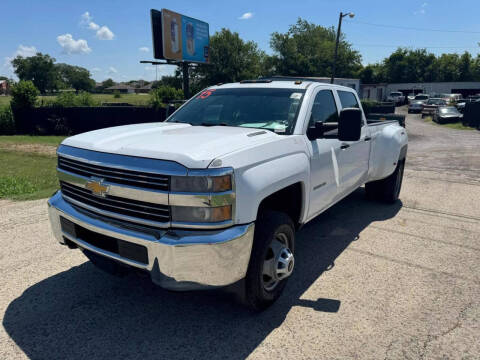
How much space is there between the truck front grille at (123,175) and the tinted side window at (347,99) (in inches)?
116

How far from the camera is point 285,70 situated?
235 feet

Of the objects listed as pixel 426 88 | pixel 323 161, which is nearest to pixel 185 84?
pixel 323 161

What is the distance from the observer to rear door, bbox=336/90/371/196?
14.0 feet

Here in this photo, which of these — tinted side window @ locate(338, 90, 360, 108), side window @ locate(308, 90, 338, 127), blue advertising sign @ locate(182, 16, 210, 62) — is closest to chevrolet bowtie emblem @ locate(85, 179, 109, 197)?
side window @ locate(308, 90, 338, 127)

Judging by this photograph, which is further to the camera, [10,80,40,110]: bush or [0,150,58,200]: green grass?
[10,80,40,110]: bush

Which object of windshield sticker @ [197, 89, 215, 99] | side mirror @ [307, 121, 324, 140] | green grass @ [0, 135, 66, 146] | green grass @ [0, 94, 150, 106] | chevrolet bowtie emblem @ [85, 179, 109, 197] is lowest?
green grass @ [0, 135, 66, 146]

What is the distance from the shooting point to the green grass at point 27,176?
6986 millimetres

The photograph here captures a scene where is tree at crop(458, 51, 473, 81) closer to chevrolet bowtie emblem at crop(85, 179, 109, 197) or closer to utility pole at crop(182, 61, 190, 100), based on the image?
utility pole at crop(182, 61, 190, 100)

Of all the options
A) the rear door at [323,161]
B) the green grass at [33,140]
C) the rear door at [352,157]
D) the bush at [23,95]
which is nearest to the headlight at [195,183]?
the rear door at [323,161]

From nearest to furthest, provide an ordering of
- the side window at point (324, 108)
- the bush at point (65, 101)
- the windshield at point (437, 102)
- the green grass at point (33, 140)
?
the side window at point (324, 108) < the green grass at point (33, 140) < the bush at point (65, 101) < the windshield at point (437, 102)

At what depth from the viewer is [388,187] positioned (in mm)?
6371

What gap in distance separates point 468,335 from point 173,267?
2.31 metres

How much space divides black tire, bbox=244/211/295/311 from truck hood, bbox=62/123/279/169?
623 millimetres

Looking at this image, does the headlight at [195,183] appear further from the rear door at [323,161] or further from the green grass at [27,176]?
the green grass at [27,176]
